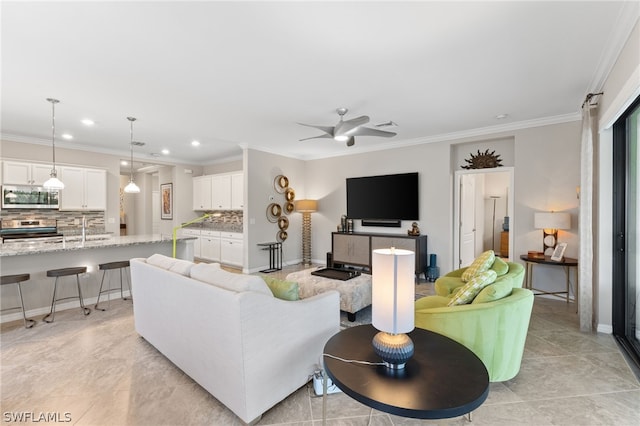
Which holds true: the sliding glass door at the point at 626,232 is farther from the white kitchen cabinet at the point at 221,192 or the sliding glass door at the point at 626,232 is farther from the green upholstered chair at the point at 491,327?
the white kitchen cabinet at the point at 221,192

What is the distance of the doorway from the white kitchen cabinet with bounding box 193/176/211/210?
5732 millimetres

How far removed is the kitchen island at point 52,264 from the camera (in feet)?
11.6

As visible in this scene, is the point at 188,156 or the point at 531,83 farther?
the point at 188,156

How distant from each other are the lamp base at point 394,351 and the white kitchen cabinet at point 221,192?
6099mm

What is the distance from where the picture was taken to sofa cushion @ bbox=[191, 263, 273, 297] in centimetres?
196

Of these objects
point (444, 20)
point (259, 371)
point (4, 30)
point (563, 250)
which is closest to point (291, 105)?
point (444, 20)

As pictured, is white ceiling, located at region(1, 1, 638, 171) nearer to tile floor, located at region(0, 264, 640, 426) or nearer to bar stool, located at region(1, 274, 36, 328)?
bar stool, located at region(1, 274, 36, 328)

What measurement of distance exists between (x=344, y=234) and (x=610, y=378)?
173 inches

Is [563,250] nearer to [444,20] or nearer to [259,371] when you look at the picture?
[444,20]

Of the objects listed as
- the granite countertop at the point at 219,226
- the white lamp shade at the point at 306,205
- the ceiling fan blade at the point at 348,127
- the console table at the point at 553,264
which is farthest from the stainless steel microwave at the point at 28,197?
the console table at the point at 553,264

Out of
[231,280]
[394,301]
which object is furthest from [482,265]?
[231,280]

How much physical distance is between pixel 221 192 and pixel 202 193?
0.85 metres

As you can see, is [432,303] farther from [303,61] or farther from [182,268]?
[303,61]

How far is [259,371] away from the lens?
1825 millimetres
